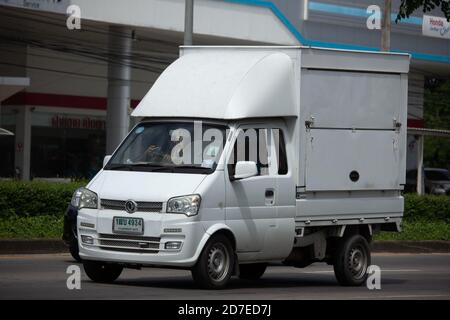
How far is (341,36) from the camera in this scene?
4419 cm

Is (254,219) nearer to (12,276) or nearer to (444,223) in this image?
(12,276)

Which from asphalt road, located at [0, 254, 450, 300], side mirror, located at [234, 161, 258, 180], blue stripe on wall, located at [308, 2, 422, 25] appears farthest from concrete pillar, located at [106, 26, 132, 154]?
side mirror, located at [234, 161, 258, 180]

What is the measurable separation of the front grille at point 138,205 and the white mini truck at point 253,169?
0.02m

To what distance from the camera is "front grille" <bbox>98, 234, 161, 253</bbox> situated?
13266 millimetres

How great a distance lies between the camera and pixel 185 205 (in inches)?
518

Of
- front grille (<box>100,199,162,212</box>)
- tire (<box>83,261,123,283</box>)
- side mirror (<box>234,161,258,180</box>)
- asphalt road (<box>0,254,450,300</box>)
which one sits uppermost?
side mirror (<box>234,161,258,180</box>)

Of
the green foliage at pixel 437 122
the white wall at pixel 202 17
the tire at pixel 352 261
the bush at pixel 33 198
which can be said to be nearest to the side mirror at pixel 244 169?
the tire at pixel 352 261

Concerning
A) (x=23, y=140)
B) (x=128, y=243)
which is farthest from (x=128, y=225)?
(x=23, y=140)

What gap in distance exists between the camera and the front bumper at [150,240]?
43.1ft

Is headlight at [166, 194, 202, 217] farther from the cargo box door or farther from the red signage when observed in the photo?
the red signage

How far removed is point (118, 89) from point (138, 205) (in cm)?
2712

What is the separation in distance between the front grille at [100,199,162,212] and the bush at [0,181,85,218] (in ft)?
26.3

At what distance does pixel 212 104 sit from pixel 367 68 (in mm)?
2747

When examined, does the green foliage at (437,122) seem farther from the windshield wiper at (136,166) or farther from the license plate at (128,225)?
the license plate at (128,225)
